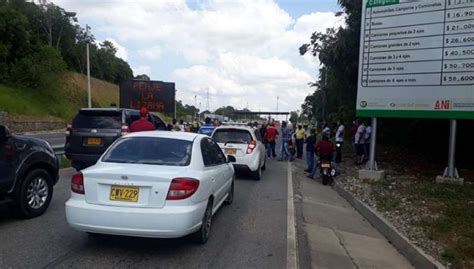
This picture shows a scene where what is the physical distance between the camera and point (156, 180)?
552 centimetres

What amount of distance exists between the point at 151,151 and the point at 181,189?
104cm

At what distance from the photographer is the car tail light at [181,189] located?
18.0ft

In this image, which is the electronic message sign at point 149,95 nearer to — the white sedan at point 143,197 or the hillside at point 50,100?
the white sedan at point 143,197

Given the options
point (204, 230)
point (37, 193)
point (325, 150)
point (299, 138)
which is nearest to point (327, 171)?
point (325, 150)

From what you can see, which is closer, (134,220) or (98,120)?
(134,220)

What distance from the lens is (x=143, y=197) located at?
5465 millimetres

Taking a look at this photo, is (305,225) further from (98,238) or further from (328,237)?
(98,238)

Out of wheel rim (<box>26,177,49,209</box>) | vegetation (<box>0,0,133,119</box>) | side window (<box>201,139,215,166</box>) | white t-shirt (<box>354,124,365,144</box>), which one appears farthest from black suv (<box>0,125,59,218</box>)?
vegetation (<box>0,0,133,119</box>)

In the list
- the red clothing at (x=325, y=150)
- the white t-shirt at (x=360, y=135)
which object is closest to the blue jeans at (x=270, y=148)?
the white t-shirt at (x=360, y=135)

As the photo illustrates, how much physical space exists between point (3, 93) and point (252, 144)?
4362 centimetres

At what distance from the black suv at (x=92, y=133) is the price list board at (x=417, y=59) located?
23.3 ft

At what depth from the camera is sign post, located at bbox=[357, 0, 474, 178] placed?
1176 cm

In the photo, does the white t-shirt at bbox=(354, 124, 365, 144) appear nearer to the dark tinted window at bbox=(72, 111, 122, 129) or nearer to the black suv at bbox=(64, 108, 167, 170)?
the black suv at bbox=(64, 108, 167, 170)

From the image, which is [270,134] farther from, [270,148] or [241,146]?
[241,146]
